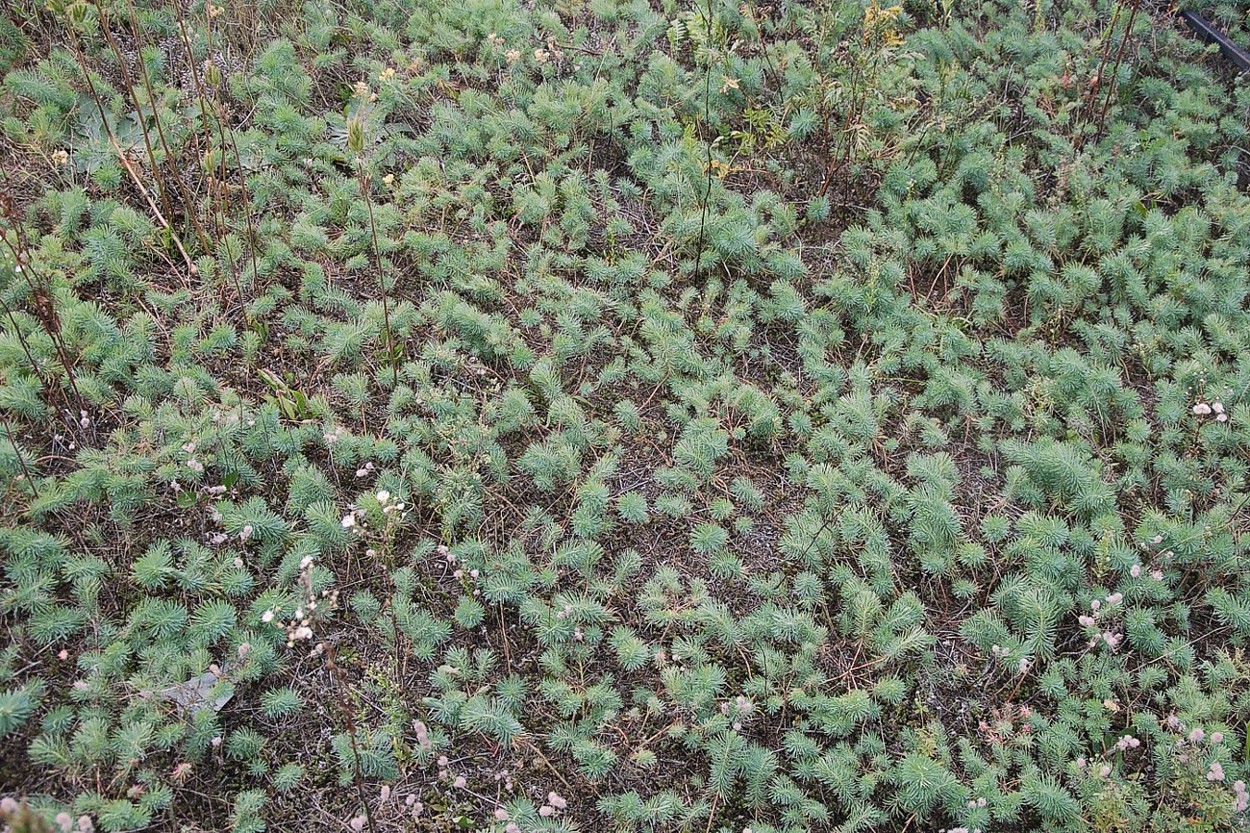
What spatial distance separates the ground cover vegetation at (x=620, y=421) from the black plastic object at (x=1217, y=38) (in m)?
0.10

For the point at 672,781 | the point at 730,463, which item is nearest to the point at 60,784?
the point at 672,781

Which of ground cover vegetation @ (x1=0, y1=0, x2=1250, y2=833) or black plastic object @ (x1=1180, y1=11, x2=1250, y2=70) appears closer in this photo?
ground cover vegetation @ (x1=0, y1=0, x2=1250, y2=833)

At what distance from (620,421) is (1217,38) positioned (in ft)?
15.7

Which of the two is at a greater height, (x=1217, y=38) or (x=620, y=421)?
(x=1217, y=38)

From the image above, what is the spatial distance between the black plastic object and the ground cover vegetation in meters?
0.10

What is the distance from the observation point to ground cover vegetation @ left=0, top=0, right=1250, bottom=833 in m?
3.09

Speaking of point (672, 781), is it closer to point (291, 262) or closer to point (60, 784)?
point (60, 784)

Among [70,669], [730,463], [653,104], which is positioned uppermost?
[653,104]

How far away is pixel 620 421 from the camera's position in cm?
399

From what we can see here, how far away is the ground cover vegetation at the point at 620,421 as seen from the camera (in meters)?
3.09

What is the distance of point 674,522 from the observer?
12.3 feet

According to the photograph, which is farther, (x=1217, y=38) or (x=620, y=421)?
(x=1217, y=38)

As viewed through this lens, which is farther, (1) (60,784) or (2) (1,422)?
(2) (1,422)

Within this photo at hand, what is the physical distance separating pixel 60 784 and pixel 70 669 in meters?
0.41
